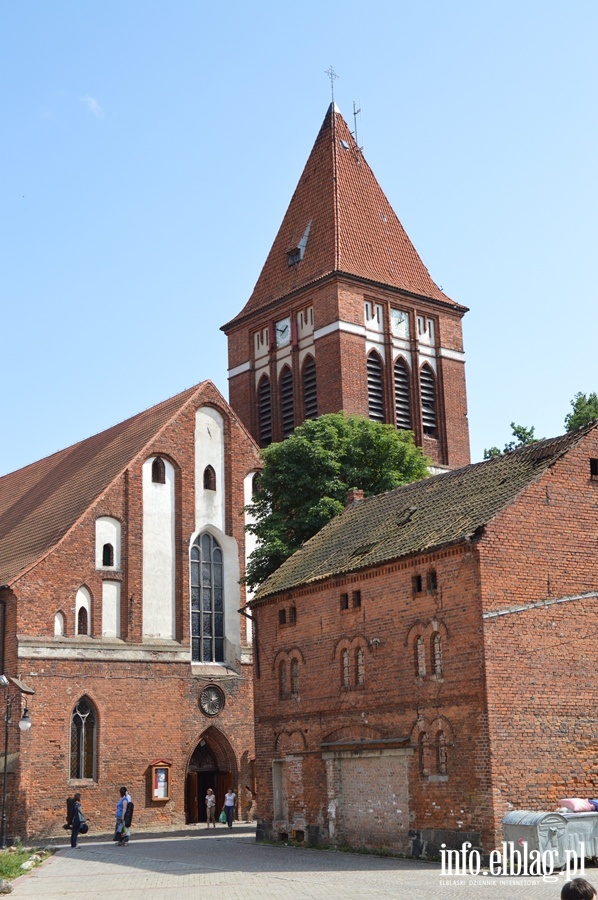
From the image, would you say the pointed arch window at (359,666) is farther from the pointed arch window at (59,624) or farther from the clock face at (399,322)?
the clock face at (399,322)

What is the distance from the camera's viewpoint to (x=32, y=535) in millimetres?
39188

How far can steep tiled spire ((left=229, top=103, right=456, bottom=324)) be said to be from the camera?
55.5 meters

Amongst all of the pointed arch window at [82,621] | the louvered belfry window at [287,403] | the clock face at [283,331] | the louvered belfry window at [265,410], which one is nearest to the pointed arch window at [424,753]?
the pointed arch window at [82,621]

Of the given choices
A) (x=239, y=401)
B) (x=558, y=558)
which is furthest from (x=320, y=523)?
(x=239, y=401)

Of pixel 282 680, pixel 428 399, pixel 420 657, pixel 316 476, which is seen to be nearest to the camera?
pixel 420 657

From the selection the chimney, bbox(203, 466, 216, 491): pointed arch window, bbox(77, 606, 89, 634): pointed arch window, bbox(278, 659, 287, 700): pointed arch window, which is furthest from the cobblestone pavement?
bbox(203, 466, 216, 491): pointed arch window

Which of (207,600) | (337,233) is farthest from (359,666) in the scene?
(337,233)

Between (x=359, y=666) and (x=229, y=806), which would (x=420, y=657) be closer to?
(x=359, y=666)

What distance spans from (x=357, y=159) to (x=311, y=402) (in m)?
15.2

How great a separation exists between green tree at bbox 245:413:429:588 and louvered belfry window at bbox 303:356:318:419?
1481cm

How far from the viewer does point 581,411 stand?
43094mm

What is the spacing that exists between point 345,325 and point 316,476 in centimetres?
1791

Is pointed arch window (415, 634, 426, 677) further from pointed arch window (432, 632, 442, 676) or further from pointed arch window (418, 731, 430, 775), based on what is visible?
pointed arch window (418, 731, 430, 775)

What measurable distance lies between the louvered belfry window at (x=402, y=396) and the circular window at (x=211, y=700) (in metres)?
19.5
